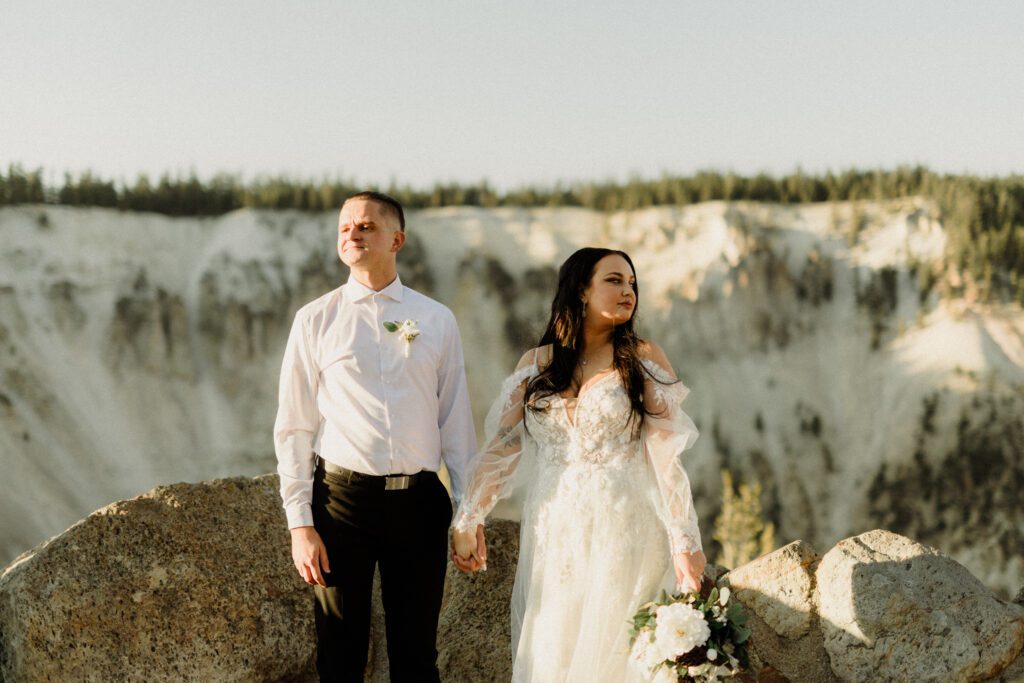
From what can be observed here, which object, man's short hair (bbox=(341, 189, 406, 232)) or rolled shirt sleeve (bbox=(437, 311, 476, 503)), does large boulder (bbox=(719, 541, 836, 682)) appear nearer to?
rolled shirt sleeve (bbox=(437, 311, 476, 503))

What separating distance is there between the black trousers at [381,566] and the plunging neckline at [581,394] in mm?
427

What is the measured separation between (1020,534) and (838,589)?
16.7 m

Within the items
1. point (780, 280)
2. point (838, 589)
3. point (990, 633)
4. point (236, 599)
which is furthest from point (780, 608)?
point (780, 280)

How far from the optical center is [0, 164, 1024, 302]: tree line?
19.9 metres

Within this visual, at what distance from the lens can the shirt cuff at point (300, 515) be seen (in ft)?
9.66

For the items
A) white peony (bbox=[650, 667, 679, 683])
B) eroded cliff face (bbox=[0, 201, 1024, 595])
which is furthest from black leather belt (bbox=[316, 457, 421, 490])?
eroded cliff face (bbox=[0, 201, 1024, 595])

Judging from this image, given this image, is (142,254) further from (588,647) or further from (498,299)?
(588,647)

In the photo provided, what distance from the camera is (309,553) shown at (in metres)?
2.92

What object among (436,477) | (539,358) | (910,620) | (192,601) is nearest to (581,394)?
(539,358)

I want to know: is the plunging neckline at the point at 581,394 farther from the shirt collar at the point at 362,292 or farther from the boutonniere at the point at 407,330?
the shirt collar at the point at 362,292

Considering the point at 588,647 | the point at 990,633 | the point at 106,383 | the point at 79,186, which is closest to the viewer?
the point at 588,647

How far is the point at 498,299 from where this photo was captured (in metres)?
19.8

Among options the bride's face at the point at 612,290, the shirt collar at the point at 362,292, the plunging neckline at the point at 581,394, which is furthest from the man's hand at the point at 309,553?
the bride's face at the point at 612,290

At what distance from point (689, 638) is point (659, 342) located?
17137 mm
